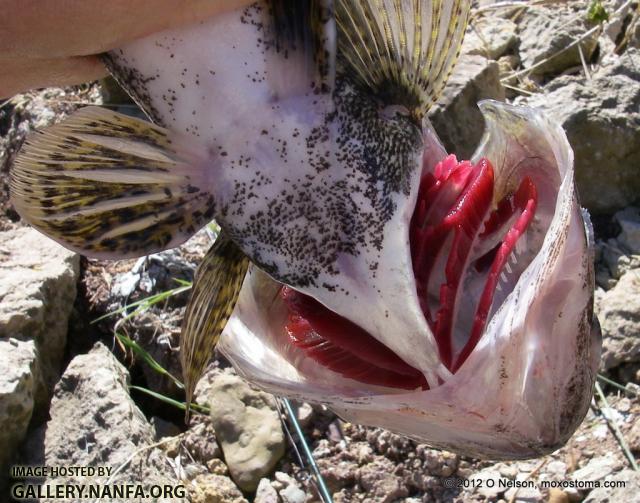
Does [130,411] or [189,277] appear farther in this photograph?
[189,277]

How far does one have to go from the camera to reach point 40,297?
9.77 feet

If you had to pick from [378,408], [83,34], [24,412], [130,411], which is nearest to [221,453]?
[130,411]

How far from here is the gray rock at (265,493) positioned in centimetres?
275

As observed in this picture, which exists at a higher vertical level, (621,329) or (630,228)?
(630,228)

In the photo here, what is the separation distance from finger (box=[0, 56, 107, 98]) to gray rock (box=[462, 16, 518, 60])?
2.41 m

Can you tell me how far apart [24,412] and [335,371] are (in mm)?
1259

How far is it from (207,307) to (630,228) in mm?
1919

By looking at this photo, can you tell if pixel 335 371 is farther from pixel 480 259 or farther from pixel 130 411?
pixel 130 411

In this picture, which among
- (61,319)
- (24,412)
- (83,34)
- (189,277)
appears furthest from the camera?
(189,277)

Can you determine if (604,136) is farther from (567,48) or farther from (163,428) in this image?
(163,428)

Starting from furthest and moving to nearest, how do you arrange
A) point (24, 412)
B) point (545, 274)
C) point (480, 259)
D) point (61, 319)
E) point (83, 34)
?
point (61, 319)
point (24, 412)
point (480, 259)
point (83, 34)
point (545, 274)

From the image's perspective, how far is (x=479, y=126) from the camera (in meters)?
3.31

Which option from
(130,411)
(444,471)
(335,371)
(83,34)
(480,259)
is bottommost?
(444,471)

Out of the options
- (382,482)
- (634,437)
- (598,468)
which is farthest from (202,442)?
(634,437)
